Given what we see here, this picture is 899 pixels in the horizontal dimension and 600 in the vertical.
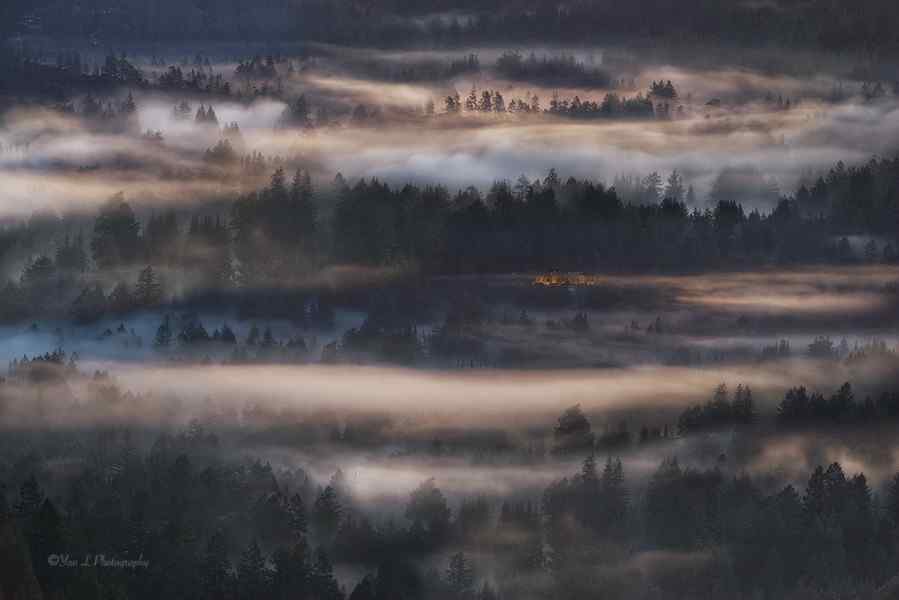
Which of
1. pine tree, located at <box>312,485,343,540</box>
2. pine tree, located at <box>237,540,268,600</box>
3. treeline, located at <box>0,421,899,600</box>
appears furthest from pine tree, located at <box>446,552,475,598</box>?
pine tree, located at <box>237,540,268,600</box>

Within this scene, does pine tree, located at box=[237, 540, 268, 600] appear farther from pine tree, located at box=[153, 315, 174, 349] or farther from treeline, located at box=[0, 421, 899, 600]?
pine tree, located at box=[153, 315, 174, 349]

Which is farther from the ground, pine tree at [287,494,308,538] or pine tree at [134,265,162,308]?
pine tree at [134,265,162,308]

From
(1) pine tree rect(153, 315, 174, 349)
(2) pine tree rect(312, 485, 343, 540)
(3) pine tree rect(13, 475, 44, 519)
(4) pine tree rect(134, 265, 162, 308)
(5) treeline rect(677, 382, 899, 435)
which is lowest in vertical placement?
(2) pine tree rect(312, 485, 343, 540)

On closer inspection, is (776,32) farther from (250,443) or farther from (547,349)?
(250,443)

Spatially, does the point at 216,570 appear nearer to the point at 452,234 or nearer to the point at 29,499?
the point at 29,499

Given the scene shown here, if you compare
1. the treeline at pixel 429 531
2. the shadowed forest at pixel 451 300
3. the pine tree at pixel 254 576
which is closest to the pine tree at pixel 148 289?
the shadowed forest at pixel 451 300

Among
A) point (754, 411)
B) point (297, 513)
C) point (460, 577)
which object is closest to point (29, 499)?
point (297, 513)

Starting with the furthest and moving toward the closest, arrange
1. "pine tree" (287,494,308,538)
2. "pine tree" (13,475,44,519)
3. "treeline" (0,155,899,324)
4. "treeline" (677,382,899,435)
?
"treeline" (0,155,899,324) < "treeline" (677,382,899,435) < "pine tree" (287,494,308,538) < "pine tree" (13,475,44,519)

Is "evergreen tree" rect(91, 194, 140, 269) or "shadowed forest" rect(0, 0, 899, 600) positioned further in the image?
"evergreen tree" rect(91, 194, 140, 269)

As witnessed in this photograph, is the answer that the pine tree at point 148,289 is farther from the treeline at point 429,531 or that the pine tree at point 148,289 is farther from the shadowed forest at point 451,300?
the treeline at point 429,531

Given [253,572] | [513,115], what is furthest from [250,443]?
[513,115]
